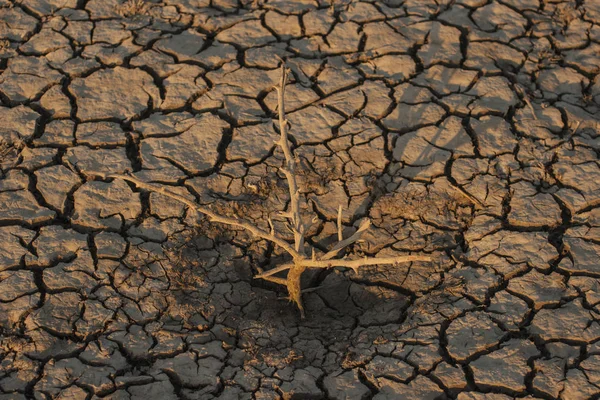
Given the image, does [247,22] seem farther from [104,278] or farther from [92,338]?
[92,338]

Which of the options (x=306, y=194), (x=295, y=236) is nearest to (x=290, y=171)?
(x=295, y=236)

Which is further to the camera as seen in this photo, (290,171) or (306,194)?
(306,194)

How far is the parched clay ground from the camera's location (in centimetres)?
355

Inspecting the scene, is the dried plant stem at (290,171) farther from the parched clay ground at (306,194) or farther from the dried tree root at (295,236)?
the parched clay ground at (306,194)

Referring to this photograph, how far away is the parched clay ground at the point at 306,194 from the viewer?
11.6 ft

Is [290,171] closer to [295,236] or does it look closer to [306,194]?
[295,236]

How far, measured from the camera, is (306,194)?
432cm

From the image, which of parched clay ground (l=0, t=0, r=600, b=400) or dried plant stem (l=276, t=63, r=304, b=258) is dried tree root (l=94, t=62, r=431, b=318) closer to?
dried plant stem (l=276, t=63, r=304, b=258)

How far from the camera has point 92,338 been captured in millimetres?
3631

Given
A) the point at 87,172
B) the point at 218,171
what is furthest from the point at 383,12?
the point at 87,172

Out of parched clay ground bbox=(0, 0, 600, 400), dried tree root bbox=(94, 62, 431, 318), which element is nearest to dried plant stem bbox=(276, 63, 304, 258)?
dried tree root bbox=(94, 62, 431, 318)

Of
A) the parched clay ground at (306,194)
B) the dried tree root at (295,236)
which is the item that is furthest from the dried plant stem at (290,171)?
the parched clay ground at (306,194)

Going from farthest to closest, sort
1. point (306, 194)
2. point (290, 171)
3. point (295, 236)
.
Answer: point (306, 194)
point (295, 236)
point (290, 171)

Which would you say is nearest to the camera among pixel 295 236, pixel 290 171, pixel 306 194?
pixel 290 171
